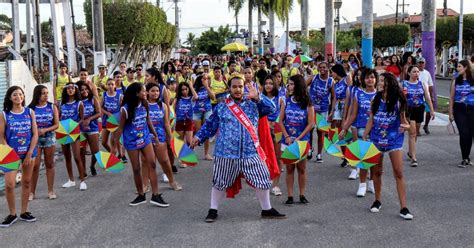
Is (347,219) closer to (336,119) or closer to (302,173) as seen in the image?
(302,173)

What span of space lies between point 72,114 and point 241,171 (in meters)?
3.64

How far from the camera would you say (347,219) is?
6.81 metres

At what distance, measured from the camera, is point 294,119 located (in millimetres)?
7680

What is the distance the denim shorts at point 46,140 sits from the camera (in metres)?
7.92

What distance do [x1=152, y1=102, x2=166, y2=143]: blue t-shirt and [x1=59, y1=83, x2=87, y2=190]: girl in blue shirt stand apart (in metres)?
1.62

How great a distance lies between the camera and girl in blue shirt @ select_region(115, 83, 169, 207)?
755cm

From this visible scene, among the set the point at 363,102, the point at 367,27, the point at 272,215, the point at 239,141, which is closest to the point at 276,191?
the point at 272,215

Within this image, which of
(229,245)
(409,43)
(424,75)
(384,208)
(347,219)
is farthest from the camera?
(409,43)

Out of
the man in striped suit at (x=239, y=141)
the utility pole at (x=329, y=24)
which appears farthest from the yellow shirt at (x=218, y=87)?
the utility pole at (x=329, y=24)

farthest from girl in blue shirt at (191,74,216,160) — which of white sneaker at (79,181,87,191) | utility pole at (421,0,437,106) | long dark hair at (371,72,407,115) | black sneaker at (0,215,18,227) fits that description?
utility pole at (421,0,437,106)

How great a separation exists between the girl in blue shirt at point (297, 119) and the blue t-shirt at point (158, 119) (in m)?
1.66

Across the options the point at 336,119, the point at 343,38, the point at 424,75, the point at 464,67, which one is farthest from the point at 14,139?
the point at 343,38

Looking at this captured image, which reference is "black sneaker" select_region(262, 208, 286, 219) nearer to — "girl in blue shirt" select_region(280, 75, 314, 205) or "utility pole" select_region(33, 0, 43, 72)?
"girl in blue shirt" select_region(280, 75, 314, 205)

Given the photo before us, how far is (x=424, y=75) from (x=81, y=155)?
7.24 m
